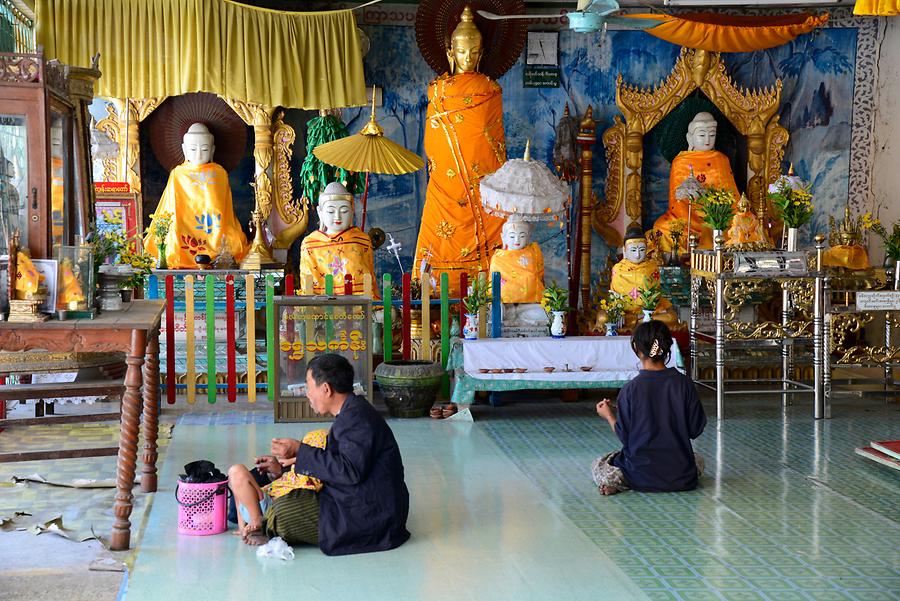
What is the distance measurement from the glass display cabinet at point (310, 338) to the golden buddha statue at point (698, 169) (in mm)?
4212

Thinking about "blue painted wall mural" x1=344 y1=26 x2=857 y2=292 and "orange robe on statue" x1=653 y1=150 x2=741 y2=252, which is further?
"blue painted wall mural" x1=344 y1=26 x2=857 y2=292

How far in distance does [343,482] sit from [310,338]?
307cm

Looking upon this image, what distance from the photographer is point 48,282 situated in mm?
4508

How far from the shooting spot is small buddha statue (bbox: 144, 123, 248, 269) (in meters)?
→ 9.64

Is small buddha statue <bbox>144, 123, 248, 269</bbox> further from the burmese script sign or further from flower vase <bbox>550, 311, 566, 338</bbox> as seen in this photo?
the burmese script sign

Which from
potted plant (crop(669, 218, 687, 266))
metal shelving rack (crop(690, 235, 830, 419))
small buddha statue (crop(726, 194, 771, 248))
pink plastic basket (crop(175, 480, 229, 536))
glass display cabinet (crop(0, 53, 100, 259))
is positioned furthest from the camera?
potted plant (crop(669, 218, 687, 266))

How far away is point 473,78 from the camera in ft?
32.7

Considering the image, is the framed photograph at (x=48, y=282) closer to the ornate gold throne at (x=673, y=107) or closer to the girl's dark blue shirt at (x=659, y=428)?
the girl's dark blue shirt at (x=659, y=428)

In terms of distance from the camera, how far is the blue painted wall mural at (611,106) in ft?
35.6

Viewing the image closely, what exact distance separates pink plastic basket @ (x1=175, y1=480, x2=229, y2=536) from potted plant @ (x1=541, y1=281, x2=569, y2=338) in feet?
11.4

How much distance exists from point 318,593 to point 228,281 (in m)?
4.24

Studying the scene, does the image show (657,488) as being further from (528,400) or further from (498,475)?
(528,400)

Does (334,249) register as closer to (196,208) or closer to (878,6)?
(196,208)

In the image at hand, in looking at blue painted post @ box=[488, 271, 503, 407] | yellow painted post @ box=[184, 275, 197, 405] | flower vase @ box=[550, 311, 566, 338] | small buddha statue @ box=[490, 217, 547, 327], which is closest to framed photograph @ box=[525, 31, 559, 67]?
small buddha statue @ box=[490, 217, 547, 327]
